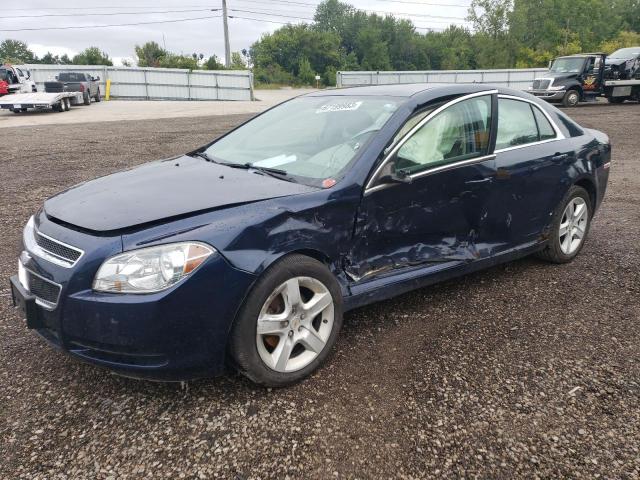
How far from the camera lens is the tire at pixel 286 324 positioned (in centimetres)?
257

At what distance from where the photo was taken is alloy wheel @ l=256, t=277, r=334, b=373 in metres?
2.68

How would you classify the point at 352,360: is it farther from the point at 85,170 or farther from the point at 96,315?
the point at 85,170

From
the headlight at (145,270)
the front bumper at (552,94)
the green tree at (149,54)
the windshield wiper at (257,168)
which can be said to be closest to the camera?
the headlight at (145,270)

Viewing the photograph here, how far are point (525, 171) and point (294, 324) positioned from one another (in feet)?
7.51

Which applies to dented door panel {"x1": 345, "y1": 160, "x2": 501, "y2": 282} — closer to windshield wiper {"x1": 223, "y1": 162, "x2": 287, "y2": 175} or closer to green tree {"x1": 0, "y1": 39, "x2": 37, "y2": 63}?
windshield wiper {"x1": 223, "y1": 162, "x2": 287, "y2": 175}

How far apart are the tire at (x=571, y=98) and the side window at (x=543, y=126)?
66.4ft

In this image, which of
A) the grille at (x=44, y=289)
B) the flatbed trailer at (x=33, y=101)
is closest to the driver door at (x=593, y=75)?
the flatbed trailer at (x=33, y=101)

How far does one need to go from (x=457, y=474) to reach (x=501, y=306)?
182cm

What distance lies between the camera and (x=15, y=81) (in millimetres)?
26453

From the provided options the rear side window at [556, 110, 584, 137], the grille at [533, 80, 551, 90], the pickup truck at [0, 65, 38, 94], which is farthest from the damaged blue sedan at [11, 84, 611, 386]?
the pickup truck at [0, 65, 38, 94]

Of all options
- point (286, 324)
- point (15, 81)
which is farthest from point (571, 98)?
point (15, 81)

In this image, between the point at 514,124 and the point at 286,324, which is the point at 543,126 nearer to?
the point at 514,124

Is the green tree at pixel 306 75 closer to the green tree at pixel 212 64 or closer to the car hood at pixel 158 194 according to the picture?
the green tree at pixel 212 64

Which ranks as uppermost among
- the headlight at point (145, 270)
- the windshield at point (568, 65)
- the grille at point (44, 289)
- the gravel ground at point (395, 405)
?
the windshield at point (568, 65)
